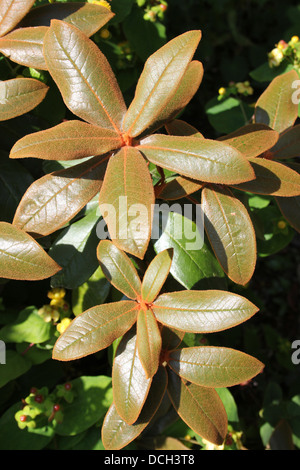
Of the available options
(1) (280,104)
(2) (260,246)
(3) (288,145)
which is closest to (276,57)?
(1) (280,104)

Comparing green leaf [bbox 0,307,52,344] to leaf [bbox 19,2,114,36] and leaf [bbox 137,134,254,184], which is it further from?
leaf [bbox 19,2,114,36]

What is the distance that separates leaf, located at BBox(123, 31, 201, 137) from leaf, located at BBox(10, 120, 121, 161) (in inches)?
2.0

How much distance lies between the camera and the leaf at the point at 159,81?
86cm

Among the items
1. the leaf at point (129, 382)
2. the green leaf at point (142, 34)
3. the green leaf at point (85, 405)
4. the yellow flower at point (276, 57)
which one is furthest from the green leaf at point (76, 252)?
the yellow flower at point (276, 57)

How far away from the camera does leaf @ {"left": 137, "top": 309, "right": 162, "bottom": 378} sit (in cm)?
87

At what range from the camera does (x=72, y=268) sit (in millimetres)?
1101

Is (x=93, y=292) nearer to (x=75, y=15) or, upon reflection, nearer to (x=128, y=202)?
(x=128, y=202)

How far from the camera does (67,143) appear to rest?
2.69 ft

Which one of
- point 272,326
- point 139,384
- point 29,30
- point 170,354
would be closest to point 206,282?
point 170,354

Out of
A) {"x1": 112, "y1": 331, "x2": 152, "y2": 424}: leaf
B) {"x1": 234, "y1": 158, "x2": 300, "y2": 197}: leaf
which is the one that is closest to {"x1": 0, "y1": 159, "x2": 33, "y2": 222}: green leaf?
{"x1": 112, "y1": 331, "x2": 152, "y2": 424}: leaf

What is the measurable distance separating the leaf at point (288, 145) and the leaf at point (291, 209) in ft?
0.36

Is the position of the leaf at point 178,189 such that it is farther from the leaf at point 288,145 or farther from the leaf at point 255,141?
the leaf at point 288,145

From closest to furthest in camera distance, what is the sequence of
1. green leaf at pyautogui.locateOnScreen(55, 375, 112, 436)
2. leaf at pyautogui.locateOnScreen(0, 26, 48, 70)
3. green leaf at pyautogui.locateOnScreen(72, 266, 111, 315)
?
leaf at pyautogui.locateOnScreen(0, 26, 48, 70)
green leaf at pyautogui.locateOnScreen(72, 266, 111, 315)
green leaf at pyautogui.locateOnScreen(55, 375, 112, 436)
